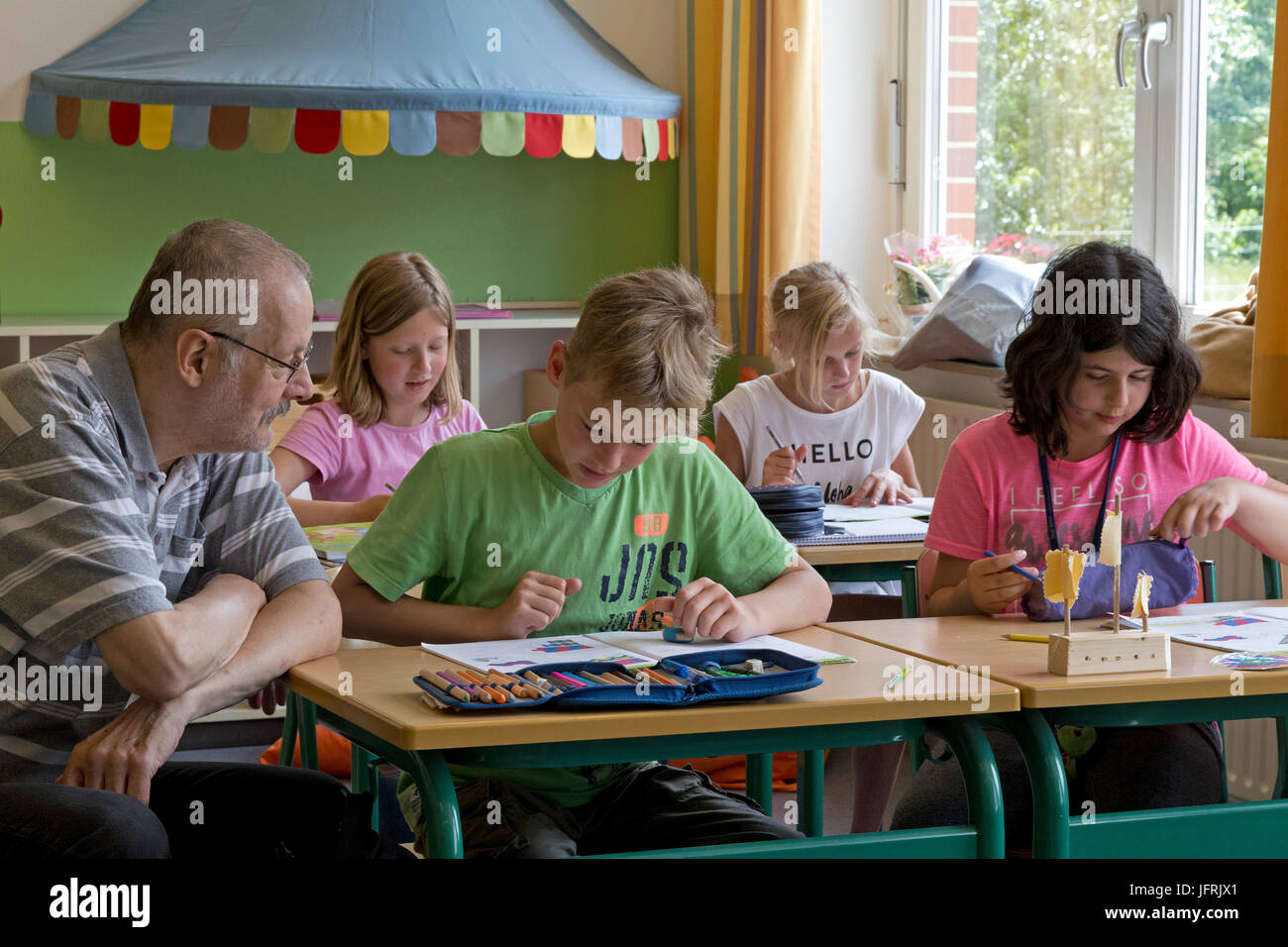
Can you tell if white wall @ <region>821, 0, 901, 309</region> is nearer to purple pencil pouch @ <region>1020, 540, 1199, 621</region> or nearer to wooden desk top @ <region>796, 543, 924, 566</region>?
wooden desk top @ <region>796, 543, 924, 566</region>

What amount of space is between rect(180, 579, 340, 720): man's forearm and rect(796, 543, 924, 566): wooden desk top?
1.21 m

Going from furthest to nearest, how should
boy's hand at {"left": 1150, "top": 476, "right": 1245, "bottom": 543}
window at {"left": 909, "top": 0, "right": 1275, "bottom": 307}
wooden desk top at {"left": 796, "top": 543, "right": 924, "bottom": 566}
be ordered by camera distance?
window at {"left": 909, "top": 0, "right": 1275, "bottom": 307}, wooden desk top at {"left": 796, "top": 543, "right": 924, "bottom": 566}, boy's hand at {"left": 1150, "top": 476, "right": 1245, "bottom": 543}

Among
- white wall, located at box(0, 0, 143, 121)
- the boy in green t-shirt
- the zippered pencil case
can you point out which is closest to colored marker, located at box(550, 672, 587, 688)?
the zippered pencil case

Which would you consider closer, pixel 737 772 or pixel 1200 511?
pixel 1200 511

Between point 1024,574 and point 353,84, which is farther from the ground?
point 353,84

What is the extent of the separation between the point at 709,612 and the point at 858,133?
12.0 feet

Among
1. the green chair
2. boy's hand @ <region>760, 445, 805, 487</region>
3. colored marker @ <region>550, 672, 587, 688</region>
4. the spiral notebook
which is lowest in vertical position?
the green chair

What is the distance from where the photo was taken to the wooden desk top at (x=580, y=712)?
60.7 inches

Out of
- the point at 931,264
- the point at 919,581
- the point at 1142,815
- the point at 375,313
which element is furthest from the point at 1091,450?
the point at 931,264

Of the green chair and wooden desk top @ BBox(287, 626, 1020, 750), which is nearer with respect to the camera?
wooden desk top @ BBox(287, 626, 1020, 750)

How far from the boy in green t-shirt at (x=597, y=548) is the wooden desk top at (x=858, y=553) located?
68 cm

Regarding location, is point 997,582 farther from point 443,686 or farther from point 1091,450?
point 443,686

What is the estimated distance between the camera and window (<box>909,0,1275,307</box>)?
371 cm

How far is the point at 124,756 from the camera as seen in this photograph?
165 cm
